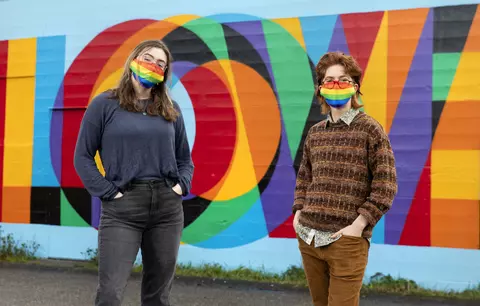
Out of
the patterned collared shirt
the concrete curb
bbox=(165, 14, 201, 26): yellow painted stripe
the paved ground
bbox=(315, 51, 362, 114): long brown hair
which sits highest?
bbox=(165, 14, 201, 26): yellow painted stripe

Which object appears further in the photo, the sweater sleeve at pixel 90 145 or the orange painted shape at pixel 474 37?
the orange painted shape at pixel 474 37

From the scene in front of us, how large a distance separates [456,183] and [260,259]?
2.10 meters

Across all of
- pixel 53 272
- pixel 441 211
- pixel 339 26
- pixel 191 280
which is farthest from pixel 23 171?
pixel 441 211

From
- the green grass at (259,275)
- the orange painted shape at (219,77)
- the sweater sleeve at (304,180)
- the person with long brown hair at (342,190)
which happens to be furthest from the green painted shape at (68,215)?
the person with long brown hair at (342,190)

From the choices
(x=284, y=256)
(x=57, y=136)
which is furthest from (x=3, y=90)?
(x=284, y=256)

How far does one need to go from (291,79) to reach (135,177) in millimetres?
3087

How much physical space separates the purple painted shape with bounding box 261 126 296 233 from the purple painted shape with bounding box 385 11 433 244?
102cm

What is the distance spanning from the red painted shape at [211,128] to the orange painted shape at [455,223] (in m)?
2.18

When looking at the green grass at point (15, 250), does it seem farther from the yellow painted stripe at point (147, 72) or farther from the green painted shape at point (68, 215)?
the yellow painted stripe at point (147, 72)

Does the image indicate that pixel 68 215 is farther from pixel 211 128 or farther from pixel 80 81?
pixel 211 128

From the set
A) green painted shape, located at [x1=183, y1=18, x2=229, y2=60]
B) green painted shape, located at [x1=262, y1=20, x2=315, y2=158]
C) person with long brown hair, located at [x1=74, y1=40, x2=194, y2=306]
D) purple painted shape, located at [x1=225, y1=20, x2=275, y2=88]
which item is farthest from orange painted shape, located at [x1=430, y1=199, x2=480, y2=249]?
person with long brown hair, located at [x1=74, y1=40, x2=194, y2=306]

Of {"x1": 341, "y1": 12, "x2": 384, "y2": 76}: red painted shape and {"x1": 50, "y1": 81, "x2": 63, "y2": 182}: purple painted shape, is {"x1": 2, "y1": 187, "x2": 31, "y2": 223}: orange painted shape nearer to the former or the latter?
{"x1": 50, "y1": 81, "x2": 63, "y2": 182}: purple painted shape

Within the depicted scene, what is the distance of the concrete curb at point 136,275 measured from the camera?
5121 millimetres

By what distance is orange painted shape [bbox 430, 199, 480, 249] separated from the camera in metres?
4.88
